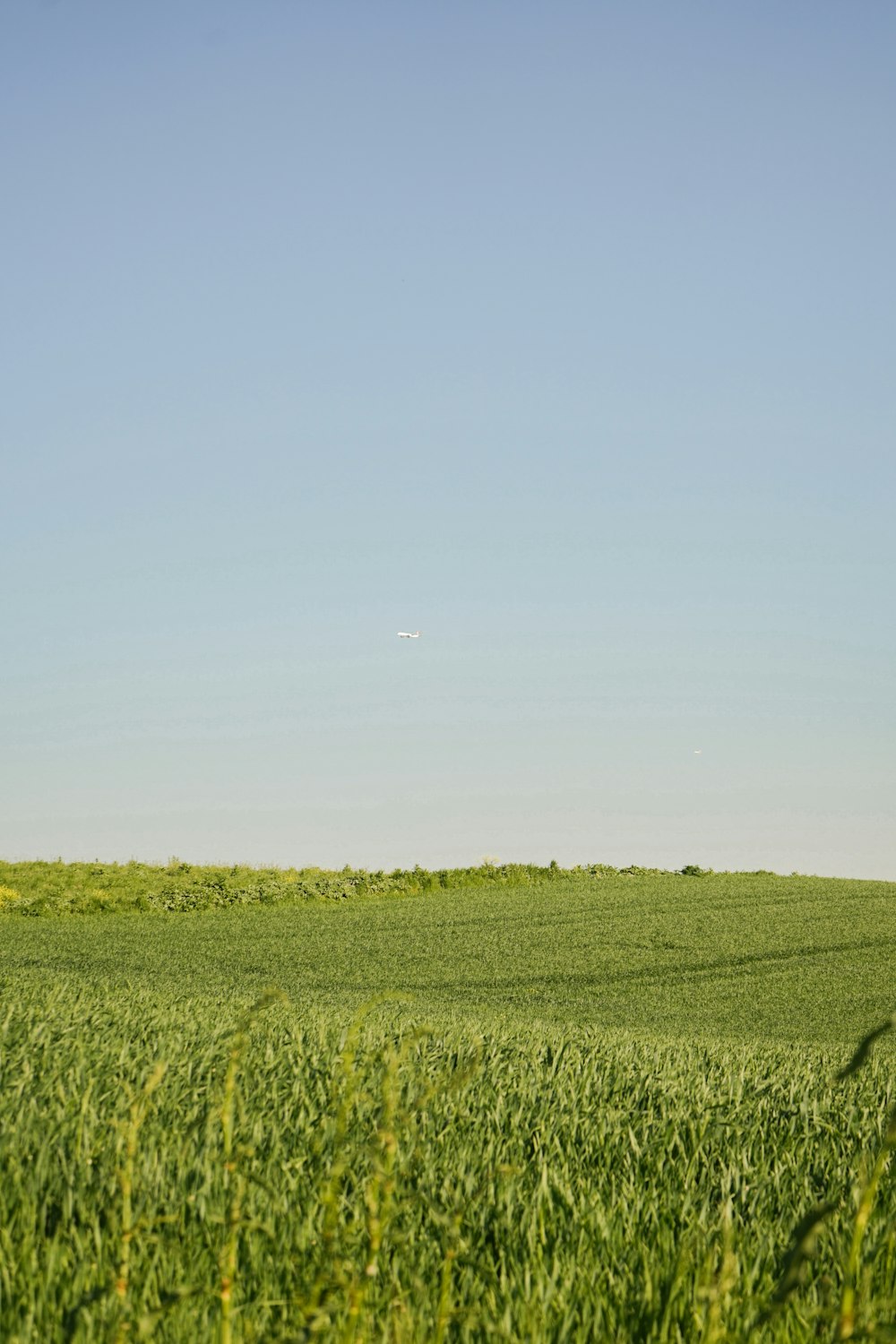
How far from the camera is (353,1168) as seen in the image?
4.26 metres

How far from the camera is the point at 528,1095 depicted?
593 centimetres

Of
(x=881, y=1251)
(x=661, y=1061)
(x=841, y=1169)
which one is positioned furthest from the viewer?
(x=661, y=1061)

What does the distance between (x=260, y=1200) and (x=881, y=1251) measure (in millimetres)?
2227

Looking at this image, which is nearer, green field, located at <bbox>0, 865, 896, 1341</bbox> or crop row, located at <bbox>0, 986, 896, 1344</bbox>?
crop row, located at <bbox>0, 986, 896, 1344</bbox>

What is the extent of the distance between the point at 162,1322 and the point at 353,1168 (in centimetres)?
147

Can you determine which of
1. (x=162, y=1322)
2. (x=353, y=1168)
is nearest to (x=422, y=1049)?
(x=353, y=1168)

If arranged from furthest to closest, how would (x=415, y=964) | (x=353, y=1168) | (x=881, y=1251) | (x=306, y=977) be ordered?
(x=415, y=964)
(x=306, y=977)
(x=353, y=1168)
(x=881, y=1251)

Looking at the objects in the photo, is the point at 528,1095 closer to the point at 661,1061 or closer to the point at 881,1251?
the point at 881,1251

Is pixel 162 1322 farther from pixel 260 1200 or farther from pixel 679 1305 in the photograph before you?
pixel 679 1305

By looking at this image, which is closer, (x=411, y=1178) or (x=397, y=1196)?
(x=397, y=1196)

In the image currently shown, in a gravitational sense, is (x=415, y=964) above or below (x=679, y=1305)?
below

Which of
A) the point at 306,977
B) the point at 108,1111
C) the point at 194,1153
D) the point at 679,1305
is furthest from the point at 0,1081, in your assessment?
the point at 306,977

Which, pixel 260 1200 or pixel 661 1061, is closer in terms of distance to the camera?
pixel 260 1200

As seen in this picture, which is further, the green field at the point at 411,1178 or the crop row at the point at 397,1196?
the green field at the point at 411,1178
